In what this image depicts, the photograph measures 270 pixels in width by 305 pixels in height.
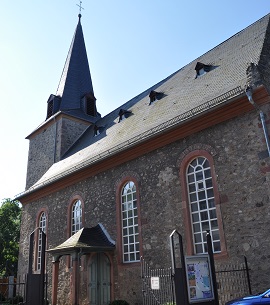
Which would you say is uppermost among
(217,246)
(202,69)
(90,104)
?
(90,104)

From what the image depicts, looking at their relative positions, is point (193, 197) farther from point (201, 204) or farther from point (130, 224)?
point (130, 224)

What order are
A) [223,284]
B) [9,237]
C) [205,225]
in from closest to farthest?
[223,284]
[205,225]
[9,237]

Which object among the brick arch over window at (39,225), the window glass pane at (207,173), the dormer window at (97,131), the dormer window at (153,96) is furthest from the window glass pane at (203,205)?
the dormer window at (97,131)

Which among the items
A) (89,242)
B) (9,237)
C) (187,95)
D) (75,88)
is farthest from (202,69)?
(9,237)

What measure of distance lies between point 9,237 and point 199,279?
33609 millimetres

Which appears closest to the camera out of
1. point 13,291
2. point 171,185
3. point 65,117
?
point 171,185

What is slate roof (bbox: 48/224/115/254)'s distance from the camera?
1279cm

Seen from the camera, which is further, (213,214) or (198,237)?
(198,237)

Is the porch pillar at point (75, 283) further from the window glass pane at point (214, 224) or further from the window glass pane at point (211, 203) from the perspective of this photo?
the window glass pane at point (211, 203)

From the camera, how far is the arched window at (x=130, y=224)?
519 inches

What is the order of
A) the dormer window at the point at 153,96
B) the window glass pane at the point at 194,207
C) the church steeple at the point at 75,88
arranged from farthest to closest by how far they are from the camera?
the church steeple at the point at 75,88, the dormer window at the point at 153,96, the window glass pane at the point at 194,207

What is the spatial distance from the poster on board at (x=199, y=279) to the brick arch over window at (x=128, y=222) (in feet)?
15.0

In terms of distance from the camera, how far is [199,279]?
8.16 metres

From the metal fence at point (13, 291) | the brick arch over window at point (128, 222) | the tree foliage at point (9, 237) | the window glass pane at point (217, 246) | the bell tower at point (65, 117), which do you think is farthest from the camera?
the tree foliage at point (9, 237)
